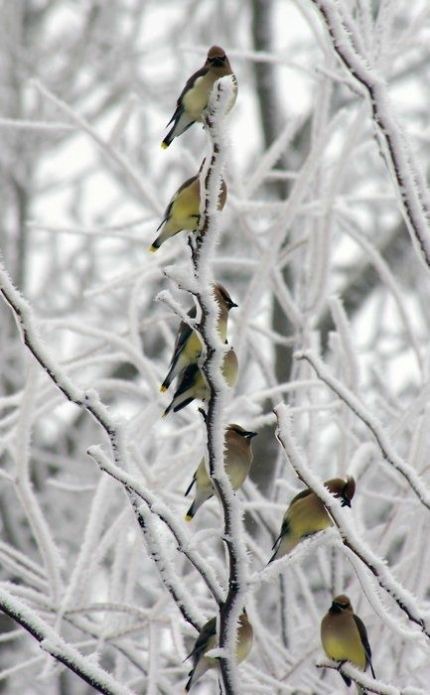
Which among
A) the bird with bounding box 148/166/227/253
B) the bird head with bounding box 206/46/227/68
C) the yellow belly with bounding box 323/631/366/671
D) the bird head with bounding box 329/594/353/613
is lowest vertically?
the yellow belly with bounding box 323/631/366/671

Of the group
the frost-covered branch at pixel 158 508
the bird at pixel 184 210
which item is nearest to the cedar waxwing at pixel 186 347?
the bird at pixel 184 210

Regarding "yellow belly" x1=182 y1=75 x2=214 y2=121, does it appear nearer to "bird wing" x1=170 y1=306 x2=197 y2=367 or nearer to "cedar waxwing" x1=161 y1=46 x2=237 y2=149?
"cedar waxwing" x1=161 y1=46 x2=237 y2=149

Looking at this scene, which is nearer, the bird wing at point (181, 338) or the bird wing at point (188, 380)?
the bird wing at point (188, 380)

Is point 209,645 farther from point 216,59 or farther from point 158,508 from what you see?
point 216,59

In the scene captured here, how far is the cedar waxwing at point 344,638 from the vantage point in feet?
7.51

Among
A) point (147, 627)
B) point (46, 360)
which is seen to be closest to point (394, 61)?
point (147, 627)

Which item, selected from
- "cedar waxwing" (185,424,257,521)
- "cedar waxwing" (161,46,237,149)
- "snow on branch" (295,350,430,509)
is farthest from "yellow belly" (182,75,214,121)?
"cedar waxwing" (185,424,257,521)

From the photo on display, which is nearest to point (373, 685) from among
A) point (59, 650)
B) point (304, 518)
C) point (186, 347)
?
point (304, 518)

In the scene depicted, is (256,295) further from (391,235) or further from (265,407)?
(391,235)

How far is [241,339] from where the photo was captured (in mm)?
Result: 3330

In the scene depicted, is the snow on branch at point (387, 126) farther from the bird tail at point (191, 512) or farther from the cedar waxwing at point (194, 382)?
the bird tail at point (191, 512)

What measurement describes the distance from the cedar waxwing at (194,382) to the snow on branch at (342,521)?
23cm

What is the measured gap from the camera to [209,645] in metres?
2.15

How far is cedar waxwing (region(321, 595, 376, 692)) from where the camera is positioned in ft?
7.51
